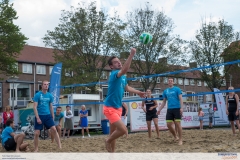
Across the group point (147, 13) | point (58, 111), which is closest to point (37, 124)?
point (58, 111)

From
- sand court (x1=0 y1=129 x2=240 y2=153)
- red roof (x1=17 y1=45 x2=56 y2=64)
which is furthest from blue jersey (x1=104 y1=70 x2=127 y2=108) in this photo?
red roof (x1=17 y1=45 x2=56 y2=64)

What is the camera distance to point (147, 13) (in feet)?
111

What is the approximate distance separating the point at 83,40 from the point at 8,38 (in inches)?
308

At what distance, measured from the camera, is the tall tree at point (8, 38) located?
26.9 metres

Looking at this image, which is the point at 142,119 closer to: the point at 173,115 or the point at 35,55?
the point at 173,115

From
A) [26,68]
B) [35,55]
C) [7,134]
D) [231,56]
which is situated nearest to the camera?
[7,134]

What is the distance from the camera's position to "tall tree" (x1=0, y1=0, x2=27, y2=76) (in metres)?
26.9

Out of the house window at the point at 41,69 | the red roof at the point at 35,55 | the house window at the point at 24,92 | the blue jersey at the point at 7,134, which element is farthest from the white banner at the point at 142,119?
the house window at the point at 24,92

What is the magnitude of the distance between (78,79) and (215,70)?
1444cm

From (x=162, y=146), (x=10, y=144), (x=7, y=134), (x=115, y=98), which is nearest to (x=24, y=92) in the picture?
(x=7, y=134)

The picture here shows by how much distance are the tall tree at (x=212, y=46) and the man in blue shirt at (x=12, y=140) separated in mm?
28886

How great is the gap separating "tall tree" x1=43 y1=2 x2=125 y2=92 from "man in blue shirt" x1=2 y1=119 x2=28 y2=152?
2243 centimetres

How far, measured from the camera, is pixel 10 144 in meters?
8.85

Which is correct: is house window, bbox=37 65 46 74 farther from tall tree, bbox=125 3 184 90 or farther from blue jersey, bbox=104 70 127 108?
blue jersey, bbox=104 70 127 108
